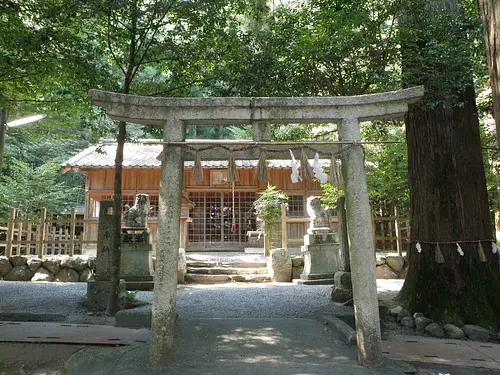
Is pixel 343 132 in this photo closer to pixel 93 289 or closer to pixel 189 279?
pixel 93 289

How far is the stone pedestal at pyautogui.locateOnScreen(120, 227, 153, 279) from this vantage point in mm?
9406

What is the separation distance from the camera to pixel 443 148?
6617mm

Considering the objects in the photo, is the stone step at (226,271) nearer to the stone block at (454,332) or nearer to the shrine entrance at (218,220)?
the shrine entrance at (218,220)

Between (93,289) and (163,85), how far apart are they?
4564 millimetres

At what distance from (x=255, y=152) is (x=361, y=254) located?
5.84ft

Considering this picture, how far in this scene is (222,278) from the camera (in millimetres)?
10969

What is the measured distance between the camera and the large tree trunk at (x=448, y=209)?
19.8ft

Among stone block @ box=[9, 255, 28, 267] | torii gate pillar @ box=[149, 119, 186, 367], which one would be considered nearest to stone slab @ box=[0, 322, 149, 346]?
torii gate pillar @ box=[149, 119, 186, 367]

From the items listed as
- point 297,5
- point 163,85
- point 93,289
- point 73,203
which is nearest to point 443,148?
point 297,5

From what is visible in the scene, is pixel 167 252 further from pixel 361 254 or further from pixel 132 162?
pixel 132 162

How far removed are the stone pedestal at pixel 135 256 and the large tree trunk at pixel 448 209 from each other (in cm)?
641

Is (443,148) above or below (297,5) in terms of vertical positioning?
below

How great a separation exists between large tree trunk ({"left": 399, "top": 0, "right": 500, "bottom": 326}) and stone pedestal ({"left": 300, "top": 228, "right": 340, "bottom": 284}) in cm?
354

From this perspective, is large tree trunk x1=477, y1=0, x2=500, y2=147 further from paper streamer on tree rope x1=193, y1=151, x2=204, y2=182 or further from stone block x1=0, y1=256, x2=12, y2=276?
stone block x1=0, y1=256, x2=12, y2=276
